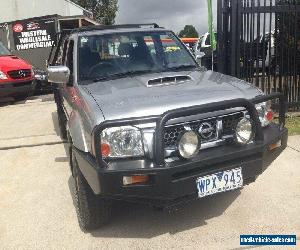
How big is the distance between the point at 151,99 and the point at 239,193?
1.63 metres

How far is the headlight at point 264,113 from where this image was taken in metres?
3.75

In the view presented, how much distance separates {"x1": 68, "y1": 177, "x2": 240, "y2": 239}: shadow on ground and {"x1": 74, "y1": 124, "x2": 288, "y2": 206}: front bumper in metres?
0.39

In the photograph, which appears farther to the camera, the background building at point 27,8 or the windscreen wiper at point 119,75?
the background building at point 27,8

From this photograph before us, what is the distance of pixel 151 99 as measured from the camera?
3.34 m

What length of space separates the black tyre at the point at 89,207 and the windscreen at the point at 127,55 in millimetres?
1186

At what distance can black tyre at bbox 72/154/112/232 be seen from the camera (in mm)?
3502

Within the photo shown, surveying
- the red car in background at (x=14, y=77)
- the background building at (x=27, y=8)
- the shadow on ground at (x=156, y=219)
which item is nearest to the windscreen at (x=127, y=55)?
the shadow on ground at (x=156, y=219)

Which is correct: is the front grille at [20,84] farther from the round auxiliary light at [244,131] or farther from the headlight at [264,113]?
the round auxiliary light at [244,131]

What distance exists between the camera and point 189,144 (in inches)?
125

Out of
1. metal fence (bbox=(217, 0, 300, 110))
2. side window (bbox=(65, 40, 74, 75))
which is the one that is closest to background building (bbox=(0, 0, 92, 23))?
metal fence (bbox=(217, 0, 300, 110))

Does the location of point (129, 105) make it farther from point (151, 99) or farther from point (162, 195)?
point (162, 195)

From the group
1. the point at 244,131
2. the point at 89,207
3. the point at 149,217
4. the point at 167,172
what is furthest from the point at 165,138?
the point at 149,217

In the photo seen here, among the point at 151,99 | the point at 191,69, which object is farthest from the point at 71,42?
the point at 151,99

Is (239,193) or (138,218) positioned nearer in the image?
(138,218)
